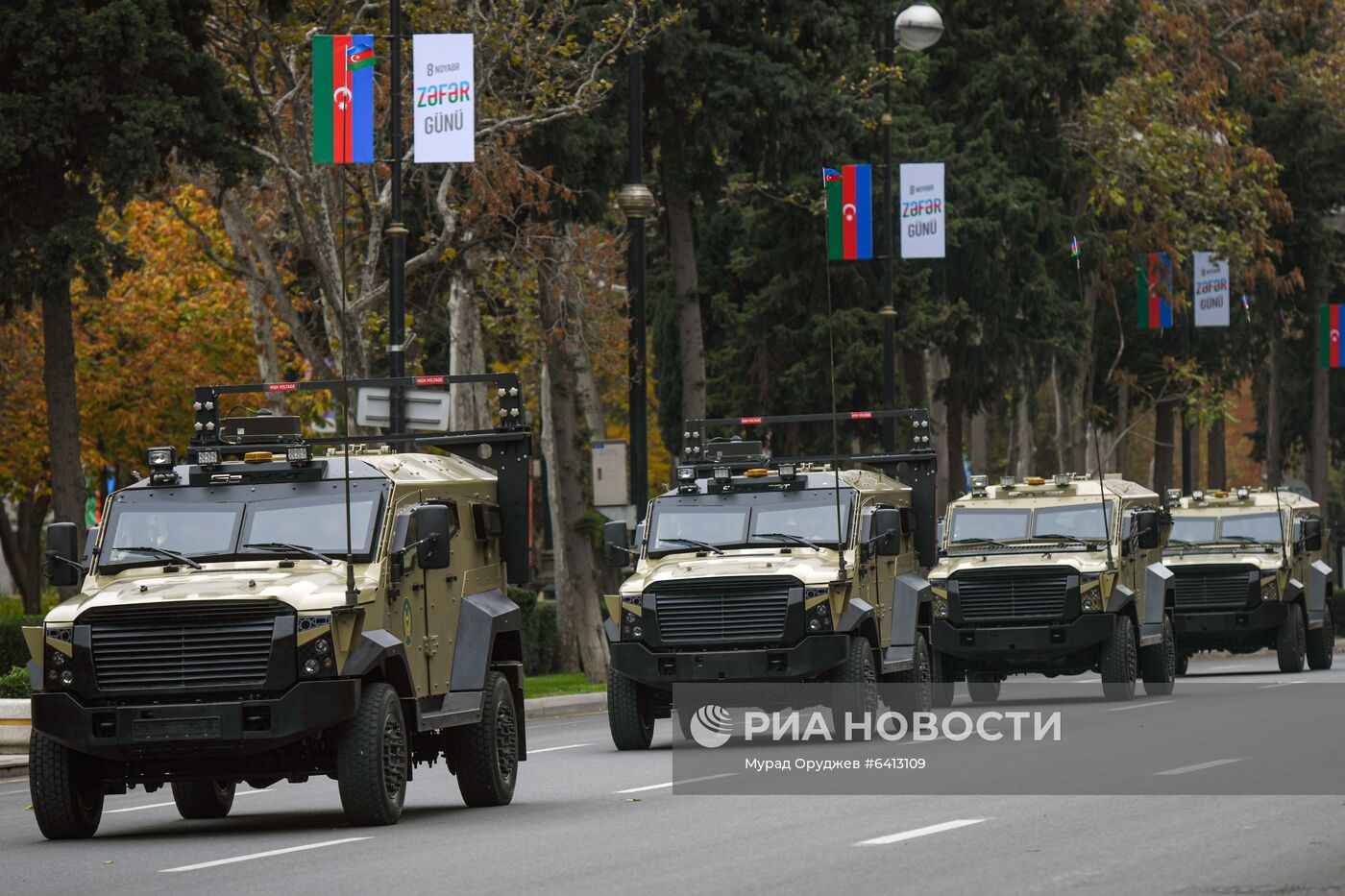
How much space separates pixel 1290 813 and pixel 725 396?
95.6 ft

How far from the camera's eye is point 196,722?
14.0 meters

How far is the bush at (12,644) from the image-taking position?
32094 millimetres

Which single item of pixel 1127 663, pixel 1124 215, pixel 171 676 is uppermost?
pixel 1124 215

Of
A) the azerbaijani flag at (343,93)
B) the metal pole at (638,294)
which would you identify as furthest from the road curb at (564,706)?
the azerbaijani flag at (343,93)

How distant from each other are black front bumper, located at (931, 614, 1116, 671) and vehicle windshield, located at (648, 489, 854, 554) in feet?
17.7

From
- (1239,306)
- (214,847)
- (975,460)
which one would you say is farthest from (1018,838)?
(1239,306)

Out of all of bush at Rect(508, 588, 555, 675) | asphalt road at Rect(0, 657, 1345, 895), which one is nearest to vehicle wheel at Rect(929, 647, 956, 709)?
asphalt road at Rect(0, 657, 1345, 895)

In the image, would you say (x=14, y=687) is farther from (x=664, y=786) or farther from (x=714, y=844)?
(x=714, y=844)

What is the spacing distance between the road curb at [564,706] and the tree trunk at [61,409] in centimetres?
601

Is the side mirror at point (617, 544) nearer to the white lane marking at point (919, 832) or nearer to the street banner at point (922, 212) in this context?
the white lane marking at point (919, 832)

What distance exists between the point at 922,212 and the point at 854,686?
1744 centimetres

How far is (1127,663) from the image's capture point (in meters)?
27.2

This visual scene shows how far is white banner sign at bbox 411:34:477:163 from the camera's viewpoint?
26.1 metres

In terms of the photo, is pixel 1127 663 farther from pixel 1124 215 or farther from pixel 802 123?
pixel 1124 215
